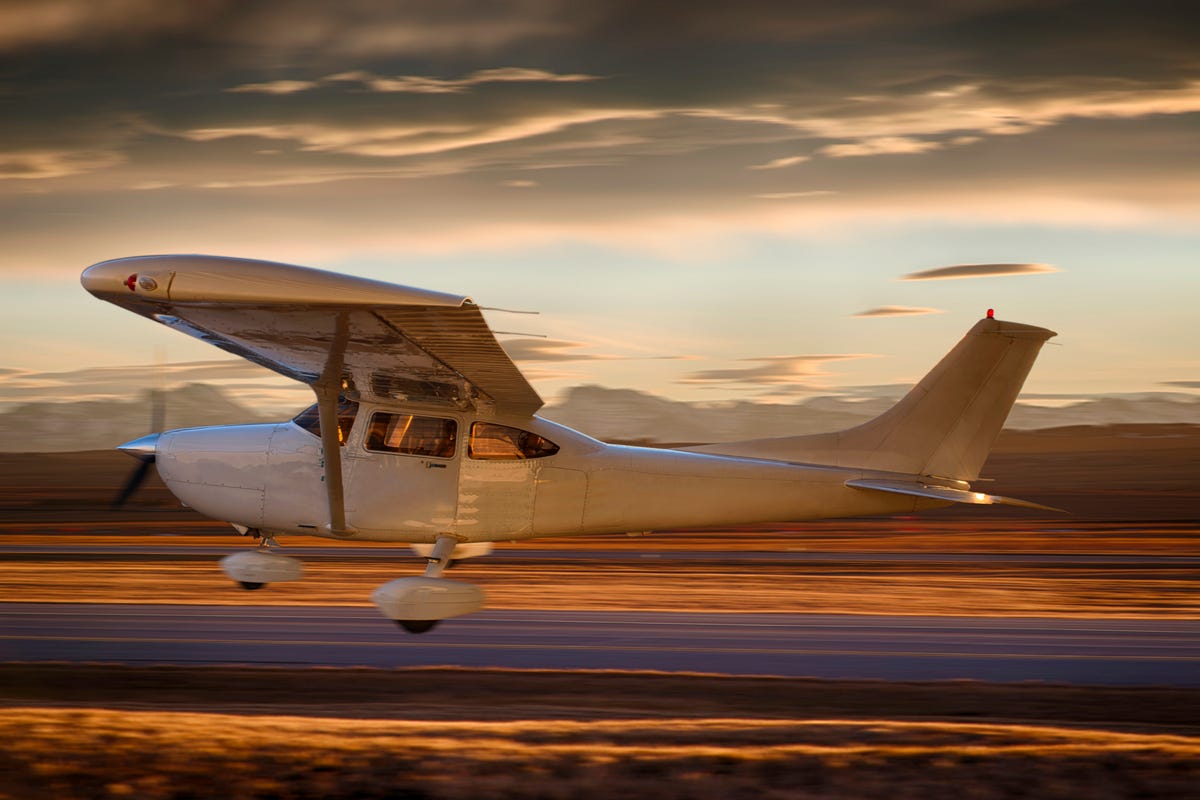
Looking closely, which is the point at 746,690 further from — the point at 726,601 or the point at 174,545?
the point at 174,545

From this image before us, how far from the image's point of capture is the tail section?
1127 centimetres

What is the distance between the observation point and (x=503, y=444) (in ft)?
35.1

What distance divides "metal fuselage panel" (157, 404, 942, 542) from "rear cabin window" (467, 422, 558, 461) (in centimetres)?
6

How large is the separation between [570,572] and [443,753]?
1234cm

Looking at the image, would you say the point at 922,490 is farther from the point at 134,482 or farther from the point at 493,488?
the point at 134,482

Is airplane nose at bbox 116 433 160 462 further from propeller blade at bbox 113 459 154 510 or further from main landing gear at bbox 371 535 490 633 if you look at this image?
main landing gear at bbox 371 535 490 633

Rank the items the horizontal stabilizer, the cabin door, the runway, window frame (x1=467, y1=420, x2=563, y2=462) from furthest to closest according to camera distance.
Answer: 1. the horizontal stabilizer
2. window frame (x1=467, y1=420, x2=563, y2=462)
3. the cabin door
4. the runway

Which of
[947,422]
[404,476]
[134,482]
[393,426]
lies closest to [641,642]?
[404,476]

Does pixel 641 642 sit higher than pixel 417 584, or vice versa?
pixel 417 584

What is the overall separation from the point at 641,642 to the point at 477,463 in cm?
236

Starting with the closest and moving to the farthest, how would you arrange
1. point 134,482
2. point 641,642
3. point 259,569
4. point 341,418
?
point 641,642 < point 341,418 < point 259,569 < point 134,482

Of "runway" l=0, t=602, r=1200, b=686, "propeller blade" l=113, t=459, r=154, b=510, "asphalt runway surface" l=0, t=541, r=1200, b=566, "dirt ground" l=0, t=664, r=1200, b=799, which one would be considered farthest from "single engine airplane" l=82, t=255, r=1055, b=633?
"asphalt runway surface" l=0, t=541, r=1200, b=566

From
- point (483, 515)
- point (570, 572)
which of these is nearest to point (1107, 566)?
point (570, 572)

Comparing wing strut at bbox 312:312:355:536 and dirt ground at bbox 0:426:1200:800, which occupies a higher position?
wing strut at bbox 312:312:355:536
